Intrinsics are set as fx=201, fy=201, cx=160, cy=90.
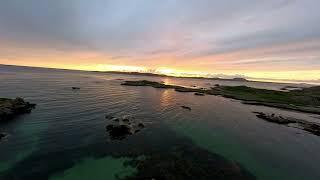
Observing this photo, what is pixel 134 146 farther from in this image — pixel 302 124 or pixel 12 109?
pixel 302 124

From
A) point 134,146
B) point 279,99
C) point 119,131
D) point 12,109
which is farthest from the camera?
point 279,99

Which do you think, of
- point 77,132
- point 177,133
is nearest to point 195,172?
point 177,133

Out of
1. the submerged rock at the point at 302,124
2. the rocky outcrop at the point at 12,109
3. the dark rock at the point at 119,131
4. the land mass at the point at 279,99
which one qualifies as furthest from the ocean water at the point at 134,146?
the land mass at the point at 279,99

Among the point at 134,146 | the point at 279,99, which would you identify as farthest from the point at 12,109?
the point at 279,99

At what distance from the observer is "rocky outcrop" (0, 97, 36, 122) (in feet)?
103

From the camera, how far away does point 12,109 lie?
33875 mm

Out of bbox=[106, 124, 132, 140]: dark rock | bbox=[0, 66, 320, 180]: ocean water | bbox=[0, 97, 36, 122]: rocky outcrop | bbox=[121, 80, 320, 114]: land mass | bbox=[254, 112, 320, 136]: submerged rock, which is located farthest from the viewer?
bbox=[121, 80, 320, 114]: land mass

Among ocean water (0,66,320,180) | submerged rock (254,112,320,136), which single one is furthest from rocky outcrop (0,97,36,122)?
submerged rock (254,112,320,136)

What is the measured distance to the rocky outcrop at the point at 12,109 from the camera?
31.3 metres

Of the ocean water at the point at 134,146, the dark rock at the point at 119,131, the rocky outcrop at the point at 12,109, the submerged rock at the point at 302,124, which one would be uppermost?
the rocky outcrop at the point at 12,109

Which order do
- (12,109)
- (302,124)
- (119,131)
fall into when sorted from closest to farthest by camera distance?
(119,131) < (12,109) < (302,124)

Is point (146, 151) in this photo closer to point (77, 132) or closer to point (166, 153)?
point (166, 153)

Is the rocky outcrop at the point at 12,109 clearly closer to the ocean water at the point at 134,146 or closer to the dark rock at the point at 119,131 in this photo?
the ocean water at the point at 134,146

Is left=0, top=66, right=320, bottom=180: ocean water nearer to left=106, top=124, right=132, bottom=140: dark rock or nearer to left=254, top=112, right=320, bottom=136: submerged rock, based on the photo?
left=106, top=124, right=132, bottom=140: dark rock
